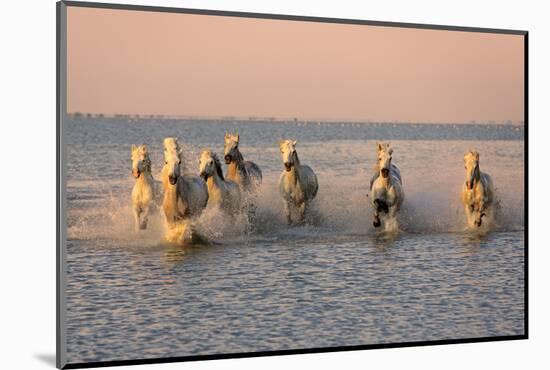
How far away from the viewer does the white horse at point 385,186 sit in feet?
28.5

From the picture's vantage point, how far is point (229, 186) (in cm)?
830

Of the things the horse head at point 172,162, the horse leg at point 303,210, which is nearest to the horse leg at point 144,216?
the horse head at point 172,162

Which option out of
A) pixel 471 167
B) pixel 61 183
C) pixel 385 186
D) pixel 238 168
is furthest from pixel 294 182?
pixel 61 183

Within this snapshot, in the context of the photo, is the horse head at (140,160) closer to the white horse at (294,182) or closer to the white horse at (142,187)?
the white horse at (142,187)

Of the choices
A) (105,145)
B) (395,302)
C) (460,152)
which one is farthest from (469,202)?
(105,145)

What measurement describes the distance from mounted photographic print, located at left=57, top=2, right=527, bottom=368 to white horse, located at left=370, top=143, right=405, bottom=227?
0.01 m

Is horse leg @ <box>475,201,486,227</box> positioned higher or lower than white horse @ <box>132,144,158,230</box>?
lower

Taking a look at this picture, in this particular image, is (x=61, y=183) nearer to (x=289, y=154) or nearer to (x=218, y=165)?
(x=218, y=165)

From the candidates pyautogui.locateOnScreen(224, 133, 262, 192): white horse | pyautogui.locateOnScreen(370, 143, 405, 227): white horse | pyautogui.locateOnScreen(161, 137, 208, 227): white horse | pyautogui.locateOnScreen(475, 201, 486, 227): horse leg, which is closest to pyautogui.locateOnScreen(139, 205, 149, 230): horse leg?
pyautogui.locateOnScreen(161, 137, 208, 227): white horse

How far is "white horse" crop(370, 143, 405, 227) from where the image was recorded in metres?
8.67

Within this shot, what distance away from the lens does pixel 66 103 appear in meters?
7.54

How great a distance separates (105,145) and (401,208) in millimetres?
2139

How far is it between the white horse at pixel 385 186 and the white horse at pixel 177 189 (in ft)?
3.80

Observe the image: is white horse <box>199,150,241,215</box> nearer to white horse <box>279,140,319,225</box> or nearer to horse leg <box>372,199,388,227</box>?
white horse <box>279,140,319,225</box>
